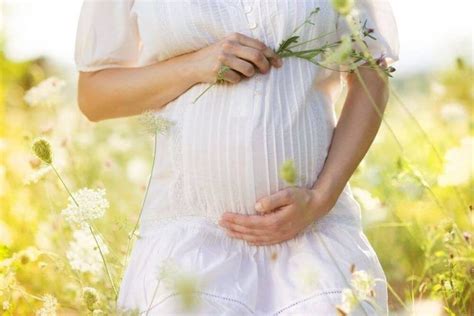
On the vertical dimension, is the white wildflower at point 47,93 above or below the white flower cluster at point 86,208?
above

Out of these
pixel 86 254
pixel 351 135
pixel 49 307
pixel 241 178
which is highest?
pixel 351 135

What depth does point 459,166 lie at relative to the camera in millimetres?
2129

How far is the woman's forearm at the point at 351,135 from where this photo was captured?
208 centimetres

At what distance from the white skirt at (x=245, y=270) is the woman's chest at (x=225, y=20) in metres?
0.43

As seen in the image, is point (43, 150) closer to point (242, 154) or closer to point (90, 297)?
point (90, 297)

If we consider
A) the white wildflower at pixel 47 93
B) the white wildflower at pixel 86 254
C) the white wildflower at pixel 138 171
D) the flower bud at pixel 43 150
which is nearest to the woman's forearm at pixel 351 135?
the flower bud at pixel 43 150

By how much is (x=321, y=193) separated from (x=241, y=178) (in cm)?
18

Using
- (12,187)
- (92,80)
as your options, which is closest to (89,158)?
(12,187)

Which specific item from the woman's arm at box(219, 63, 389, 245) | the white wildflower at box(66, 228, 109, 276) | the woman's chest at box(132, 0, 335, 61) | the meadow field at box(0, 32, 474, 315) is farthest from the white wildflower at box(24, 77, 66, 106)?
the woman's arm at box(219, 63, 389, 245)

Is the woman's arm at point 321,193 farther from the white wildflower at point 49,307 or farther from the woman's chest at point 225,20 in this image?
the white wildflower at point 49,307

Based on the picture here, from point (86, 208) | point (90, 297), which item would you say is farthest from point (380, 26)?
point (90, 297)

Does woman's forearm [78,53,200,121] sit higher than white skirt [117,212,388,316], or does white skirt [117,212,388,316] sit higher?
woman's forearm [78,53,200,121]

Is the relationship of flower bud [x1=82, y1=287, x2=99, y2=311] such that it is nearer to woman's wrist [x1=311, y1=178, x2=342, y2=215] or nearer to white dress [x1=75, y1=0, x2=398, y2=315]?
white dress [x1=75, y1=0, x2=398, y2=315]

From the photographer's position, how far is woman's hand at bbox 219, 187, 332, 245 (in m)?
2.01
